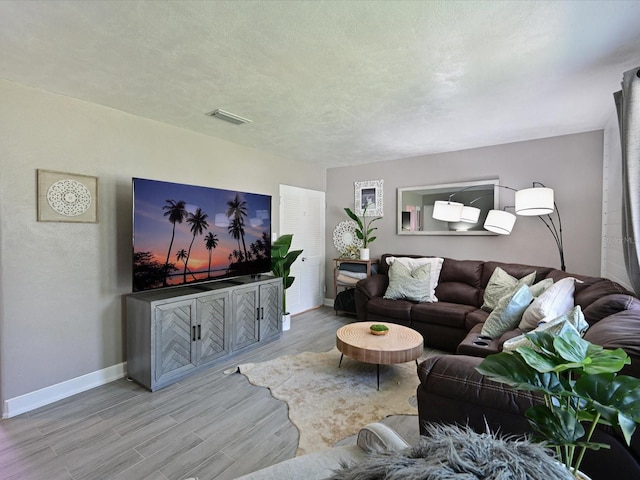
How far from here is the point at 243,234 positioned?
3615mm

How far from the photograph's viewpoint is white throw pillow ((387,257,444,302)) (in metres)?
3.91

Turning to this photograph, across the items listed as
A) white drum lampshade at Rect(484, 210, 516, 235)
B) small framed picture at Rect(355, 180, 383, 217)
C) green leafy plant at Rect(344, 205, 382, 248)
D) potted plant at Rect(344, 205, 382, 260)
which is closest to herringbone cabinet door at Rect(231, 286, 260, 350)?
potted plant at Rect(344, 205, 382, 260)

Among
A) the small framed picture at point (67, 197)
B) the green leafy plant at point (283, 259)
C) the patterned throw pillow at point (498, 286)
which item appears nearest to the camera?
the small framed picture at point (67, 197)

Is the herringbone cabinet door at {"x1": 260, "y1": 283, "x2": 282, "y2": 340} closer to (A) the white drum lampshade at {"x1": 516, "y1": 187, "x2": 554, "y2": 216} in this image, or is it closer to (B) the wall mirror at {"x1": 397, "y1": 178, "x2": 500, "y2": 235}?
(B) the wall mirror at {"x1": 397, "y1": 178, "x2": 500, "y2": 235}

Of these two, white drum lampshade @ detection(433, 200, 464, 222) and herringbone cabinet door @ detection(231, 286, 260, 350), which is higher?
white drum lampshade @ detection(433, 200, 464, 222)

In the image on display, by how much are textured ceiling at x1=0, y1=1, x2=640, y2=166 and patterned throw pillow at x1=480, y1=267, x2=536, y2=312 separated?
1.66 m

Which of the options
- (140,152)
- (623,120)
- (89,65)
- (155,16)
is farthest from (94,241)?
(623,120)

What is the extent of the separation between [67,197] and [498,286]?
14.1ft

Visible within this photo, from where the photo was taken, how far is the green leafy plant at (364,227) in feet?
16.2

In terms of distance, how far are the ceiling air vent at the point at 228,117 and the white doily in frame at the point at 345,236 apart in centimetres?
269

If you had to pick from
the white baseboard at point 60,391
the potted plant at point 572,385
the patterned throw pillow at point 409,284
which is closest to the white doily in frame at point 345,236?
the patterned throw pillow at point 409,284

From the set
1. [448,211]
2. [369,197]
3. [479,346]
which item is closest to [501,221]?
[448,211]

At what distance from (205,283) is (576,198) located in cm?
438

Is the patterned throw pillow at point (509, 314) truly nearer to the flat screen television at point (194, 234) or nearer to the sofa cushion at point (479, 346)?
the sofa cushion at point (479, 346)
